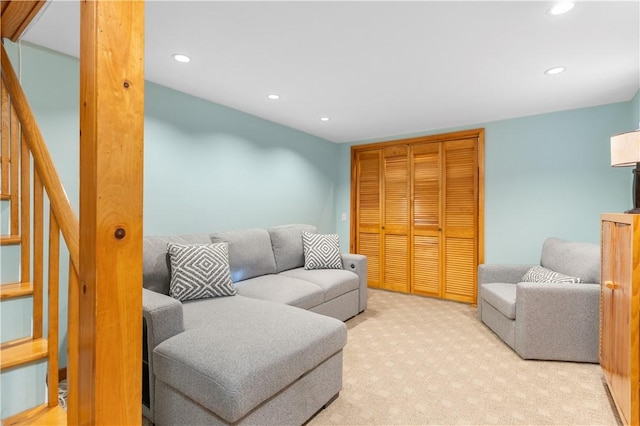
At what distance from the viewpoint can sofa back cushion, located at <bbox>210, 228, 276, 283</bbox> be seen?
300 cm

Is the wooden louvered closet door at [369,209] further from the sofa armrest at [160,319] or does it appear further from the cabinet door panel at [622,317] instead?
the sofa armrest at [160,319]

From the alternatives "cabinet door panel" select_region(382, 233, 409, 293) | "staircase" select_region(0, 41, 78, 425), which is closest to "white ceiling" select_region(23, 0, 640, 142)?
"staircase" select_region(0, 41, 78, 425)

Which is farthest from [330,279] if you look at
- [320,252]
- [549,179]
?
[549,179]

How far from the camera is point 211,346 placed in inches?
63.1

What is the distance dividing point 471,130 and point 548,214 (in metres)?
1.32

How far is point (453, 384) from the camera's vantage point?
7.16 feet

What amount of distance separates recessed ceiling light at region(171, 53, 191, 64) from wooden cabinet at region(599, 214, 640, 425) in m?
2.94

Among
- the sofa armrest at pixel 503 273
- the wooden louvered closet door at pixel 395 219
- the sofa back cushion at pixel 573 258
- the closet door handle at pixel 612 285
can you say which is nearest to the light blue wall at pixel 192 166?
the wooden louvered closet door at pixel 395 219

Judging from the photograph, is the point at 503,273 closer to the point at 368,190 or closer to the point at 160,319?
the point at 368,190

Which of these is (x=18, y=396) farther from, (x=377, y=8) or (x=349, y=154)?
(x=349, y=154)

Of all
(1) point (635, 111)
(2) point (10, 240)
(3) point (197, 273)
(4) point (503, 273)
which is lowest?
(4) point (503, 273)

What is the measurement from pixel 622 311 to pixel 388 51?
2.10 meters

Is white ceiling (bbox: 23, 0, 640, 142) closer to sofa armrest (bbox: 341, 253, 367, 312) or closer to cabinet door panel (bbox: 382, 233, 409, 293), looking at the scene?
sofa armrest (bbox: 341, 253, 367, 312)

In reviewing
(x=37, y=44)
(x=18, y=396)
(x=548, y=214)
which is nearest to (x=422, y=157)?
(x=548, y=214)
